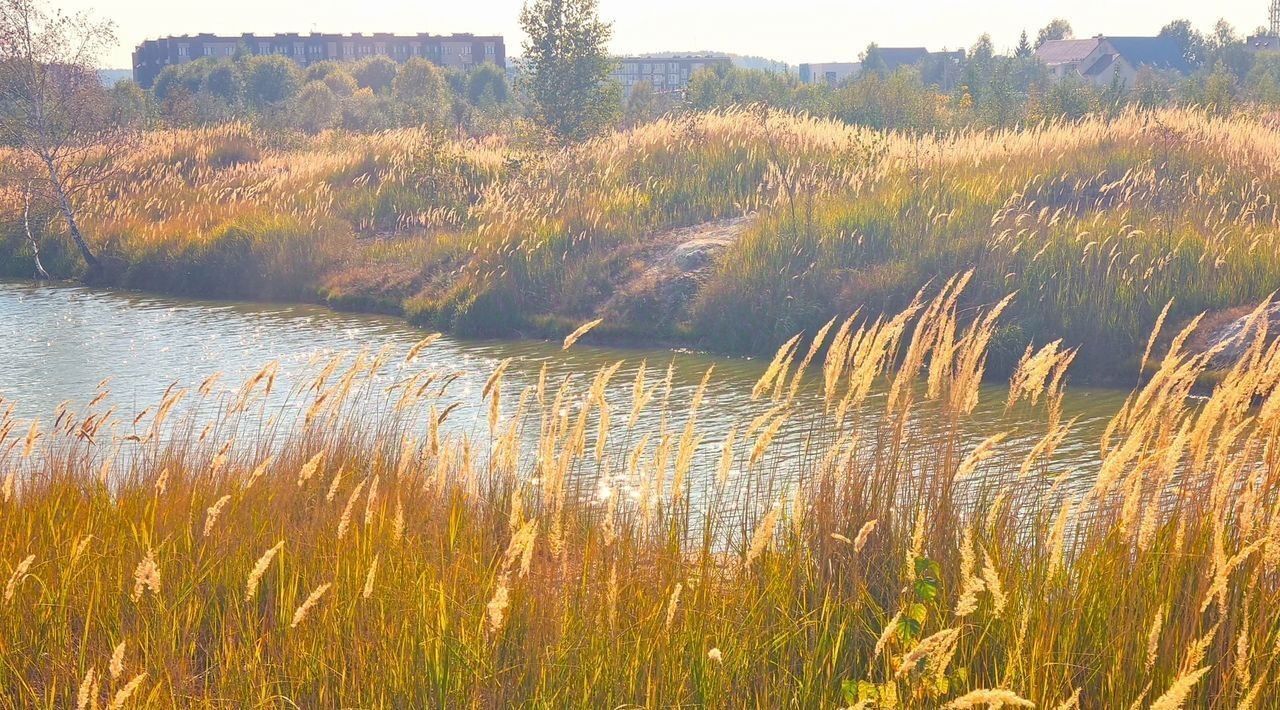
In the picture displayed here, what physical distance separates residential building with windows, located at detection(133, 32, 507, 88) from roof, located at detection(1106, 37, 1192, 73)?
176ft

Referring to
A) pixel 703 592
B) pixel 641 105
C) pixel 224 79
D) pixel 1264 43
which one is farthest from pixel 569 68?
pixel 1264 43

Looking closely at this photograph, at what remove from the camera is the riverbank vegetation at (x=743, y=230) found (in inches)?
507

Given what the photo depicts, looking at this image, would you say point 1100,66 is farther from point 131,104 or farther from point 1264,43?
point 131,104

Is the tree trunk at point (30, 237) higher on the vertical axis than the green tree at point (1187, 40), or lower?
lower

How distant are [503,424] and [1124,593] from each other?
19.7 feet

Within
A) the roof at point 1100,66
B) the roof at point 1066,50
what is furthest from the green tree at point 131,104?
the roof at point 1066,50

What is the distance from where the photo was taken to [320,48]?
386 ft

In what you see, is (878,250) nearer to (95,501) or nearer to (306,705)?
(95,501)

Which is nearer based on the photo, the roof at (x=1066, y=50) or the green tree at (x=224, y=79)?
the green tree at (x=224, y=79)

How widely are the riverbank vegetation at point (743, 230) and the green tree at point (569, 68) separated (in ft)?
3.95

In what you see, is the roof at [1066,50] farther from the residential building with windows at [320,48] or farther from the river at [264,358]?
the river at [264,358]

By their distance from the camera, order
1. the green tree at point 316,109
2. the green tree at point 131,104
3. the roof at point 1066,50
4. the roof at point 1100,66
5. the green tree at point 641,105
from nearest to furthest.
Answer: the green tree at point 641,105, the green tree at point 131,104, the green tree at point 316,109, the roof at point 1100,66, the roof at point 1066,50

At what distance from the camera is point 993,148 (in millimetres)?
17891

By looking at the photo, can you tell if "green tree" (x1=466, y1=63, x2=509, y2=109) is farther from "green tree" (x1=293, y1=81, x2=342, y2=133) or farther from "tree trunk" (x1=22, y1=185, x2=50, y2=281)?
"tree trunk" (x1=22, y1=185, x2=50, y2=281)
